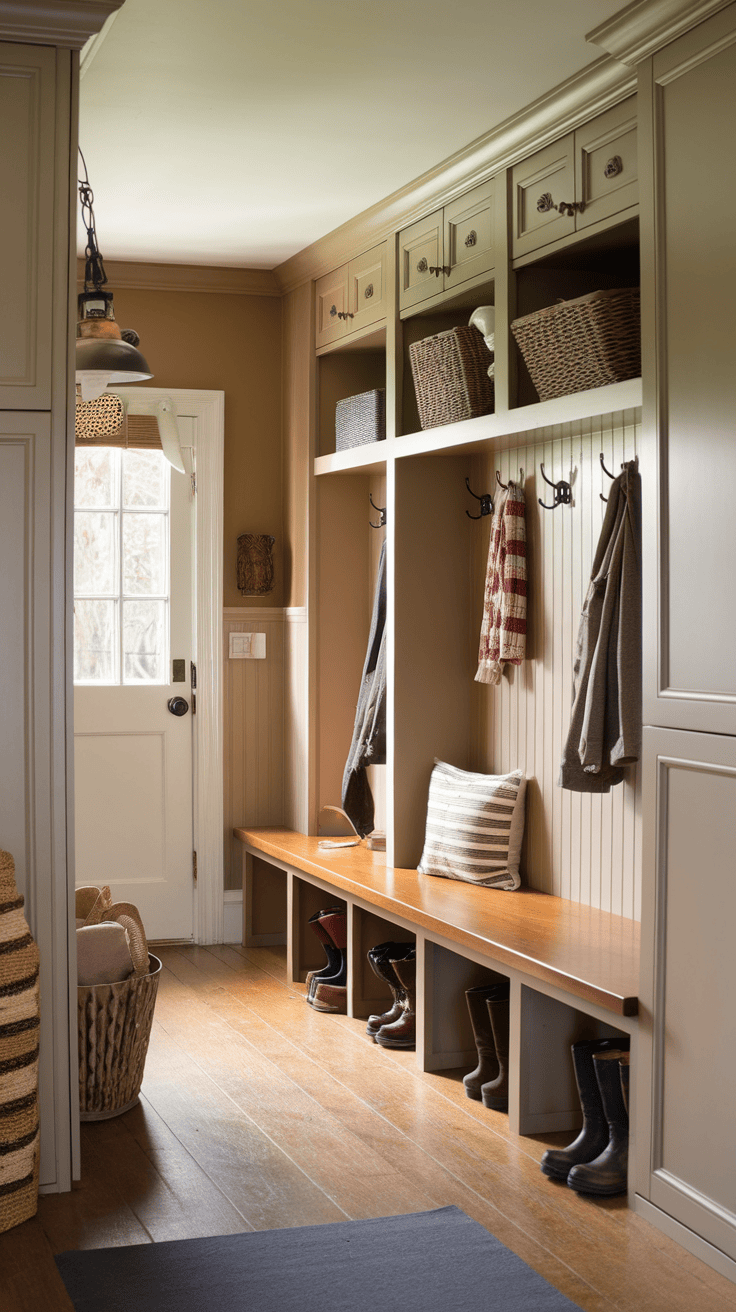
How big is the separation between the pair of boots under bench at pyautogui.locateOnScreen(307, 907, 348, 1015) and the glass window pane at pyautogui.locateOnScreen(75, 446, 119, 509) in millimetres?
1920

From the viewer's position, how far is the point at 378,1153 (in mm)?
3225

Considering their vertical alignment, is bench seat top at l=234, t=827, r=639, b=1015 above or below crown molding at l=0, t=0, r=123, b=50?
below

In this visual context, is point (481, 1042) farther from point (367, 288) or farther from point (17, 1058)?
point (367, 288)

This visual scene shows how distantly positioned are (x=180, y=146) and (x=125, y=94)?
42 centimetres

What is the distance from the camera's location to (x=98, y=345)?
342 centimetres

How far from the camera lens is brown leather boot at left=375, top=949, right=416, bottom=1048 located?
13.3ft

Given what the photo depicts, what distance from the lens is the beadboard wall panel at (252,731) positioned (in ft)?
18.0

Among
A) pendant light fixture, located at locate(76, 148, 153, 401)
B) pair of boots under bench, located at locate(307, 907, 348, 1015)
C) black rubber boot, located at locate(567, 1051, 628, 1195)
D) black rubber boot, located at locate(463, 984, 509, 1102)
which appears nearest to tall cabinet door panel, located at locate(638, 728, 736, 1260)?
→ black rubber boot, located at locate(567, 1051, 628, 1195)

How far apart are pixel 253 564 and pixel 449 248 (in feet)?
5.86

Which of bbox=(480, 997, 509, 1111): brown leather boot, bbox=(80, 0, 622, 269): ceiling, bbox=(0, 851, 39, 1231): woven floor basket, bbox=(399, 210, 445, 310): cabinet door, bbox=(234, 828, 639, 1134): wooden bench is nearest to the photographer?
bbox=(0, 851, 39, 1231): woven floor basket

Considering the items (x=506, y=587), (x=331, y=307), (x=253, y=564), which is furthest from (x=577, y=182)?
(x=253, y=564)

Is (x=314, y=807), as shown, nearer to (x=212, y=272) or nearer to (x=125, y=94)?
(x=212, y=272)

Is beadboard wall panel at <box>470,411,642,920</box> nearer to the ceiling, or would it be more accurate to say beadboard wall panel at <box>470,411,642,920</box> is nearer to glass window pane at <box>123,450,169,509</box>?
the ceiling

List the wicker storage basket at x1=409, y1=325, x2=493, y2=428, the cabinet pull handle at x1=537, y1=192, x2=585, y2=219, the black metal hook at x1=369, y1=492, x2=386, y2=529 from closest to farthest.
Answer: the cabinet pull handle at x1=537, y1=192, x2=585, y2=219 < the wicker storage basket at x1=409, y1=325, x2=493, y2=428 < the black metal hook at x1=369, y1=492, x2=386, y2=529
